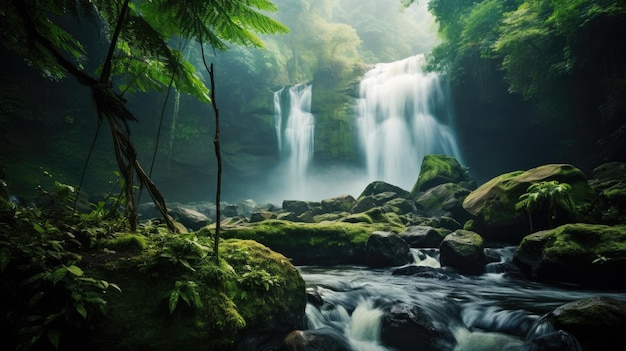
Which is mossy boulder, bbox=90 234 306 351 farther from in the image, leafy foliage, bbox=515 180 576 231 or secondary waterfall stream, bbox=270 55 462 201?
secondary waterfall stream, bbox=270 55 462 201

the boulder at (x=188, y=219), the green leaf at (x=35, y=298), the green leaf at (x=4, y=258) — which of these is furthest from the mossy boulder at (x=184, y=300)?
the boulder at (x=188, y=219)

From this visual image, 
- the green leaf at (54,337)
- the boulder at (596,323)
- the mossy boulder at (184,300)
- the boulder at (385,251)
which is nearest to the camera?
the green leaf at (54,337)

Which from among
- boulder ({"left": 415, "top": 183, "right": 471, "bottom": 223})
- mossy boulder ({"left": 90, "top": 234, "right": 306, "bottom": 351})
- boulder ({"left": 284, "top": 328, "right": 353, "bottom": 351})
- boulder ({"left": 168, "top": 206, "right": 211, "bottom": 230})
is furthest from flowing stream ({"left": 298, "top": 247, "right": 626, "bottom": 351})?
boulder ({"left": 168, "top": 206, "right": 211, "bottom": 230})

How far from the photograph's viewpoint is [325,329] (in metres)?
4.69

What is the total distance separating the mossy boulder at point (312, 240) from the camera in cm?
949

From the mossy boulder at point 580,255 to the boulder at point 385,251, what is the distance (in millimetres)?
3299

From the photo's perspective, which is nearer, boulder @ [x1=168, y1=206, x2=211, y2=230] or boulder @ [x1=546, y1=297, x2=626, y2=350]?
boulder @ [x1=546, y1=297, x2=626, y2=350]

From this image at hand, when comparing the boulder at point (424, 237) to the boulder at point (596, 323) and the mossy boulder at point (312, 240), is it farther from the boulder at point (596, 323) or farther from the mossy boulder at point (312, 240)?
the boulder at point (596, 323)

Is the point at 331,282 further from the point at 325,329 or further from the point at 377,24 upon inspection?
the point at 377,24

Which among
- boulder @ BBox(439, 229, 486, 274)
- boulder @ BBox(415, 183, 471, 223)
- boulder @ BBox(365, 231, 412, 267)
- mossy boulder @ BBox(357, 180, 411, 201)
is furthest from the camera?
mossy boulder @ BBox(357, 180, 411, 201)

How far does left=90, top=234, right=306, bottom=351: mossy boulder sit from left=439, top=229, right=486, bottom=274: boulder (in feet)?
21.5

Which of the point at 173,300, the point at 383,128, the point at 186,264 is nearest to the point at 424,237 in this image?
the point at 186,264

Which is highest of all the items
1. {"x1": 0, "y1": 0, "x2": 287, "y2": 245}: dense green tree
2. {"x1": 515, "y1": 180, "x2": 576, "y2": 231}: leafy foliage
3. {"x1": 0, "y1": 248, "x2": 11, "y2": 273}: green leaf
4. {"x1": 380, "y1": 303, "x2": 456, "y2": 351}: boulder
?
{"x1": 0, "y1": 0, "x2": 287, "y2": 245}: dense green tree

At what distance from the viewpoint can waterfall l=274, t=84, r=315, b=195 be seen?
3061 centimetres
